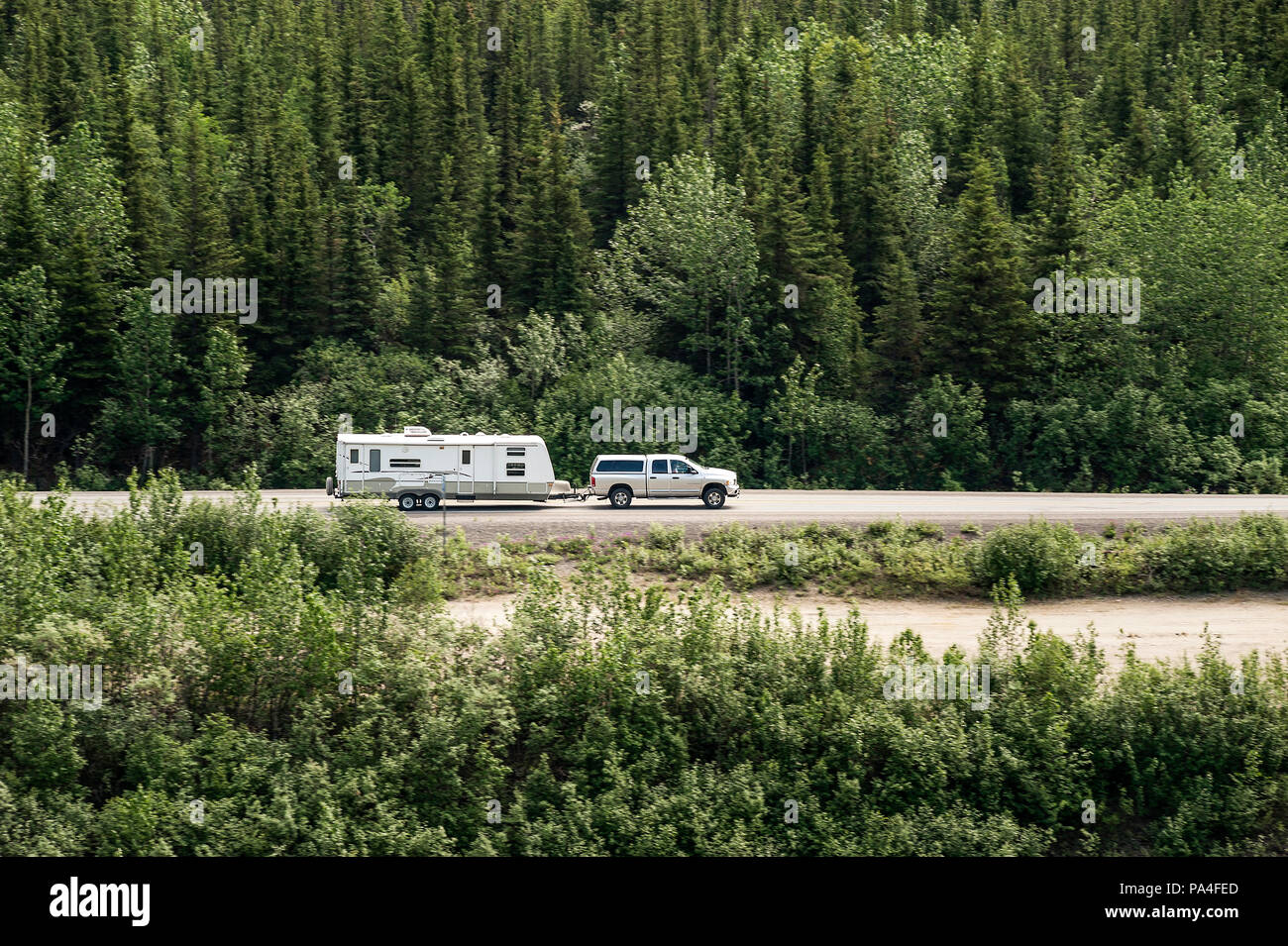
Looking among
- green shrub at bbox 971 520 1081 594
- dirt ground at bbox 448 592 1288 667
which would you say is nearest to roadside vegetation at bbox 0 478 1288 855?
dirt ground at bbox 448 592 1288 667

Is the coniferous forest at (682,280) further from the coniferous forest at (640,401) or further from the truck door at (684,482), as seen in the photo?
the truck door at (684,482)

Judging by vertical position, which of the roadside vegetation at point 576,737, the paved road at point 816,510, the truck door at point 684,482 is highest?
the truck door at point 684,482

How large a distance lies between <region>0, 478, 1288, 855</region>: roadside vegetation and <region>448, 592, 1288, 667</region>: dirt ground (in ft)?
6.59

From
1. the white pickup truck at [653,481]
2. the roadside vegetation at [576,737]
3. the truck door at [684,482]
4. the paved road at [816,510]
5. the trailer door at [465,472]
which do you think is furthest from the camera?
the truck door at [684,482]

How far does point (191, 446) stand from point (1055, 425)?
3629cm

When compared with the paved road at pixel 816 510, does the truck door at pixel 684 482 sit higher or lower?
higher

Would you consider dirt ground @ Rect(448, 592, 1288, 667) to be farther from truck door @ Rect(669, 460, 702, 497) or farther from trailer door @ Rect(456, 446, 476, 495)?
truck door @ Rect(669, 460, 702, 497)

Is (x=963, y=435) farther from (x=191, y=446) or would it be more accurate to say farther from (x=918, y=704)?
(x=191, y=446)

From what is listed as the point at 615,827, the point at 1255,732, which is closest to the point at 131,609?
the point at 615,827

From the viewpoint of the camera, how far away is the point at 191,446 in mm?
52156

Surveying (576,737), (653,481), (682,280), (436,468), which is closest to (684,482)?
(653,481)

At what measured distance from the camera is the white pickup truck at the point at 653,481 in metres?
36.9

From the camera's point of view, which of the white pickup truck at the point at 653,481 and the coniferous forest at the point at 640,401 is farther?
the white pickup truck at the point at 653,481

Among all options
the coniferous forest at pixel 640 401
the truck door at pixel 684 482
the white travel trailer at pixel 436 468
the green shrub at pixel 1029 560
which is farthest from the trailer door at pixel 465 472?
the green shrub at pixel 1029 560
